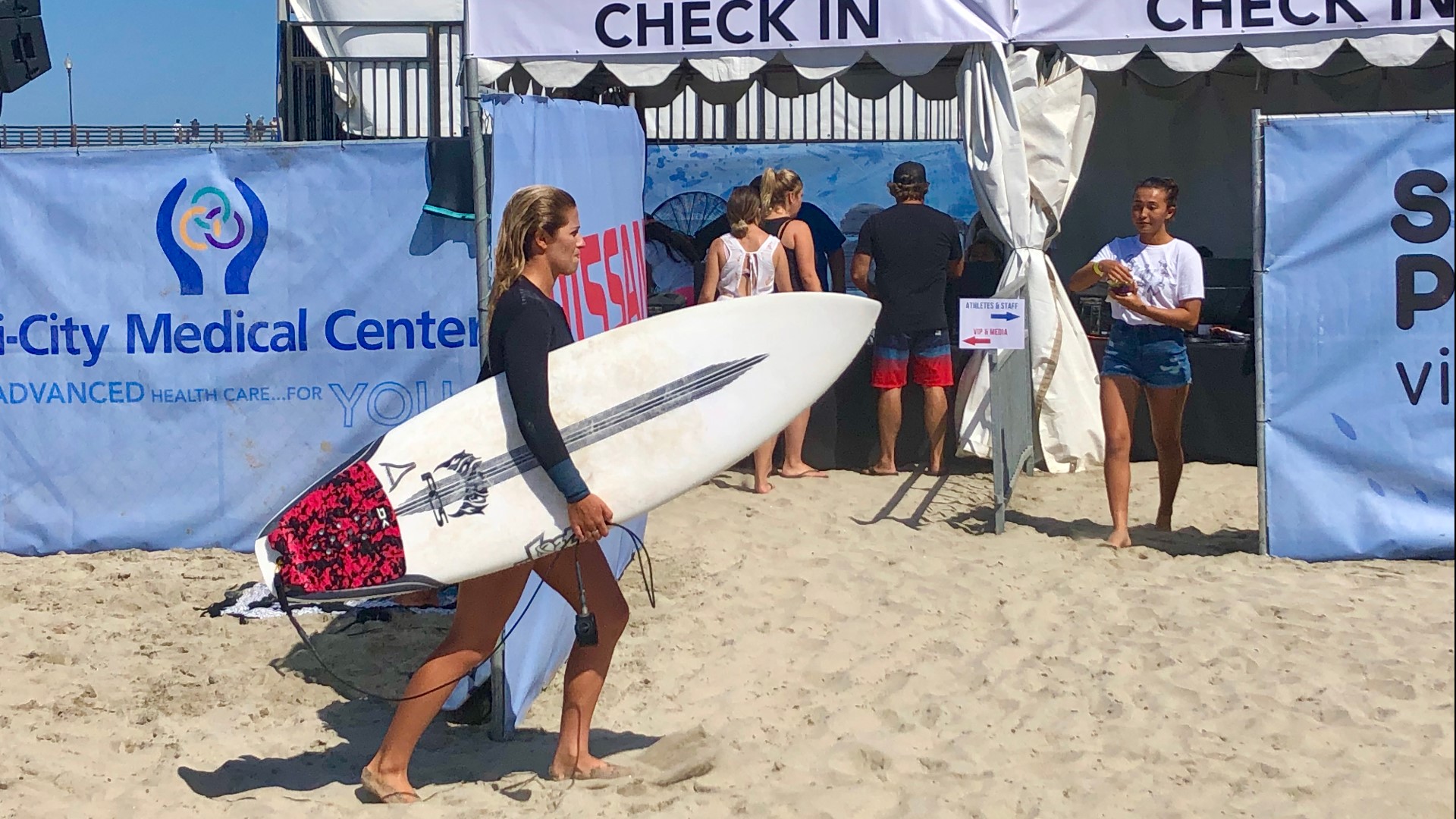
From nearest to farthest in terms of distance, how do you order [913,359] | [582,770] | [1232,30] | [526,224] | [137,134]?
1. [526,224]
2. [582,770]
3. [1232,30]
4. [913,359]
5. [137,134]

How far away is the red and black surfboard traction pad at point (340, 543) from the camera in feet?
12.5

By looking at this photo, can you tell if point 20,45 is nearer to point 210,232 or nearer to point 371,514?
point 210,232

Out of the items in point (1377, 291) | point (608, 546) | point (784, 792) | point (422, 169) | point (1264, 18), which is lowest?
point (784, 792)

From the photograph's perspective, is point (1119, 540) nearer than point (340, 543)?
No

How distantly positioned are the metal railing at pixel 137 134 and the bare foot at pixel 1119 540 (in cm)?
496

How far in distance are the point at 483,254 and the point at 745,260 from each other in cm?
340

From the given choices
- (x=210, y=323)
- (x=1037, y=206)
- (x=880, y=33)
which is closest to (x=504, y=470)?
(x=210, y=323)

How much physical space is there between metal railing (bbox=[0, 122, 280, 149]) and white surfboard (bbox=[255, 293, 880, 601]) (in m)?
4.53

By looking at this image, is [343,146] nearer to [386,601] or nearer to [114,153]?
[114,153]

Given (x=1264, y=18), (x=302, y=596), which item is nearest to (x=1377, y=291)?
(x=1264, y=18)

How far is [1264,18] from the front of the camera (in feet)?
24.0

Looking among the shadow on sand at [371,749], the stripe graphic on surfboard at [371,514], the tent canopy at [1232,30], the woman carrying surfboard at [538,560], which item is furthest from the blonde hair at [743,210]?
the stripe graphic on surfboard at [371,514]

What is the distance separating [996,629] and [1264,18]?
3.72 metres

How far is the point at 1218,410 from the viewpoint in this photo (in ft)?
27.2
